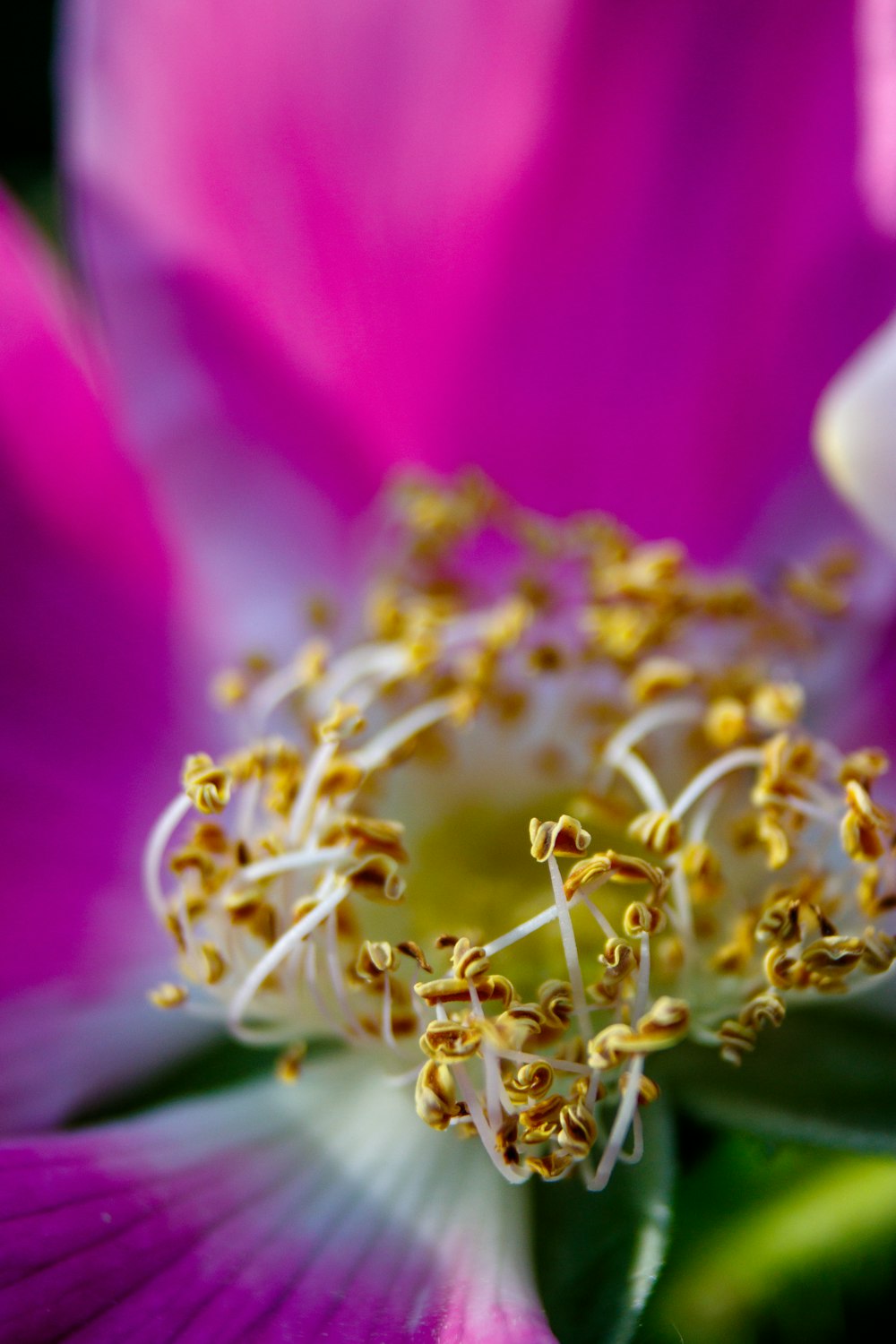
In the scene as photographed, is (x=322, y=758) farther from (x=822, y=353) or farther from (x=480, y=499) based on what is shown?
(x=822, y=353)

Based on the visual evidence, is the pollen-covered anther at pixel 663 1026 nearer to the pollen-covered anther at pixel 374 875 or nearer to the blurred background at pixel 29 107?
the pollen-covered anther at pixel 374 875

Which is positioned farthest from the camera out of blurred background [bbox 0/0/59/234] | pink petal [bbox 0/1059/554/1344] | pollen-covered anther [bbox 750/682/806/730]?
blurred background [bbox 0/0/59/234]

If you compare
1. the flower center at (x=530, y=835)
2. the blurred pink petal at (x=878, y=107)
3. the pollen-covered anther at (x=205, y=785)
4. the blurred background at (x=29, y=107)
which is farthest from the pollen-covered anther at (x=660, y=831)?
the blurred background at (x=29, y=107)

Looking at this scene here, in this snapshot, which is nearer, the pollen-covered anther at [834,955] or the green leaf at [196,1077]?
the pollen-covered anther at [834,955]

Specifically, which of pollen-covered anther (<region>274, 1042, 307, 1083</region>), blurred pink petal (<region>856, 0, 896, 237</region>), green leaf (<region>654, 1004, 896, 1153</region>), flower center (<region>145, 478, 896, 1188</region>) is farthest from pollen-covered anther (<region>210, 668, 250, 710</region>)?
blurred pink petal (<region>856, 0, 896, 237</region>)

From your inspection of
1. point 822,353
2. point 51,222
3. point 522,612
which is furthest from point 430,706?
point 51,222

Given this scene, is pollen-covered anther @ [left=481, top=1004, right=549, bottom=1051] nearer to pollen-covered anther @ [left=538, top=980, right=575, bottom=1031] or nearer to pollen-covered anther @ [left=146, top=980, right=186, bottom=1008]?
pollen-covered anther @ [left=538, top=980, right=575, bottom=1031]
